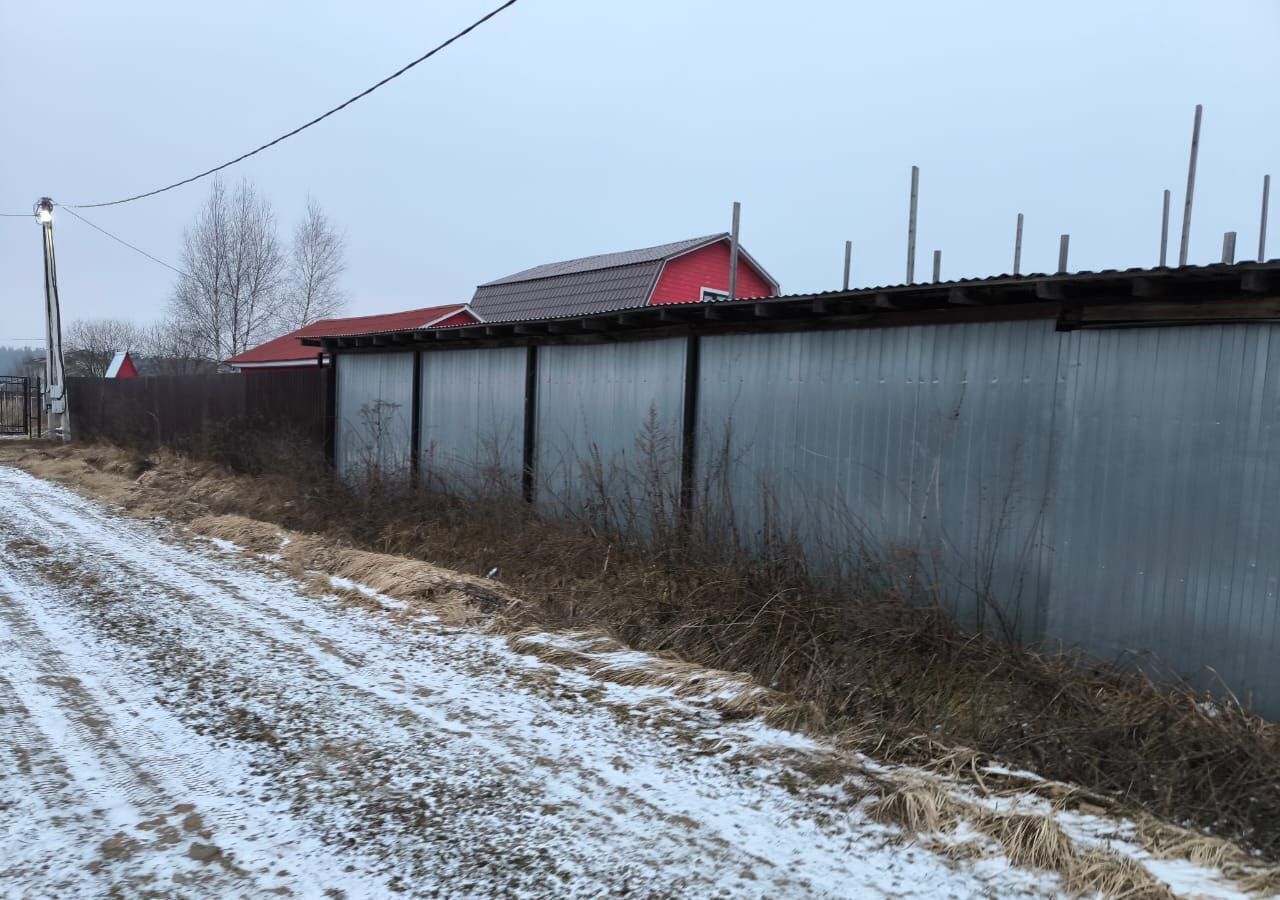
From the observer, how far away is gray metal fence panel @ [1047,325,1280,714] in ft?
14.8

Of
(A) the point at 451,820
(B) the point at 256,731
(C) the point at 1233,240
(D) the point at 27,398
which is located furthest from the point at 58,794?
(D) the point at 27,398

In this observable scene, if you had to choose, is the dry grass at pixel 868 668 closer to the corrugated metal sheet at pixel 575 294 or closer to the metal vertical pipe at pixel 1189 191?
the metal vertical pipe at pixel 1189 191

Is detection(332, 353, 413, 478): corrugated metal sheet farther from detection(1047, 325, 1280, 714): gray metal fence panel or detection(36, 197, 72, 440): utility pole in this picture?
detection(36, 197, 72, 440): utility pole

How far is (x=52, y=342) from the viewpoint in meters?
22.7

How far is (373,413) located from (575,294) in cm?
1182

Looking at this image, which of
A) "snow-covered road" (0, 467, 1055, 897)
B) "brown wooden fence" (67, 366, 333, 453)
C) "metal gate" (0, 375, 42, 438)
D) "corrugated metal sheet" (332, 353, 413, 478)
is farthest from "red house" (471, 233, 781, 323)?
"snow-covered road" (0, 467, 1055, 897)

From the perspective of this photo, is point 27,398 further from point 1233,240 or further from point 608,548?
point 1233,240

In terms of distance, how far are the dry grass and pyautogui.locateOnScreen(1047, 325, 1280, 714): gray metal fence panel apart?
30cm

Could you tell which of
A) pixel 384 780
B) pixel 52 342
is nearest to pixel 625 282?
pixel 52 342

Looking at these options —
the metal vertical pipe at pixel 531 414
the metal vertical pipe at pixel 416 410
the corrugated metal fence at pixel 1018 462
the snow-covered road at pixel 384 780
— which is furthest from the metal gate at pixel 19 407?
the corrugated metal fence at pixel 1018 462

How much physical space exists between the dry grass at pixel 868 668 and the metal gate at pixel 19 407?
78.4ft

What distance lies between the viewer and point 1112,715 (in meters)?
4.17

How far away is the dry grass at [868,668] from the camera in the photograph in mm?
3561

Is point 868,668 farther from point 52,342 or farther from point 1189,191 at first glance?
point 52,342
